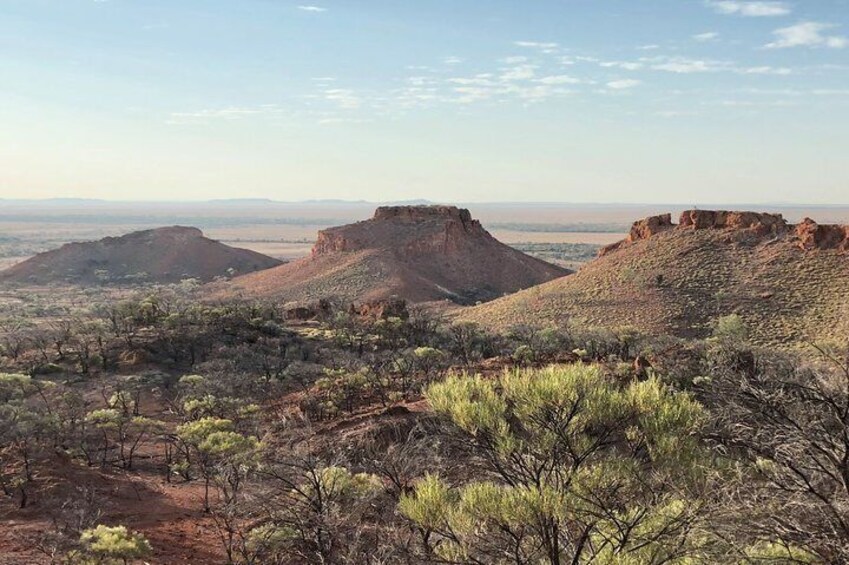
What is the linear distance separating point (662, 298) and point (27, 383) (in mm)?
41848

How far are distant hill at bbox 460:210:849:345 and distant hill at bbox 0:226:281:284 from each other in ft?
212

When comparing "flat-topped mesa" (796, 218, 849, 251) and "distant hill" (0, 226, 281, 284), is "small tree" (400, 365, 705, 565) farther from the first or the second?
"distant hill" (0, 226, 281, 284)

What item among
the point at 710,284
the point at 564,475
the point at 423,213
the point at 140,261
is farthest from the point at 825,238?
the point at 140,261

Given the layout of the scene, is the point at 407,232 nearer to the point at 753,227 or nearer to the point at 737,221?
the point at 737,221

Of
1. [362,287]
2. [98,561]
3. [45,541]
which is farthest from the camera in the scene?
[362,287]

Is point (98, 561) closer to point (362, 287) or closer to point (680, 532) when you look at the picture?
point (680, 532)

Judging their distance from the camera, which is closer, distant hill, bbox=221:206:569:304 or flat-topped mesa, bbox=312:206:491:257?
distant hill, bbox=221:206:569:304

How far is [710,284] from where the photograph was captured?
166 feet

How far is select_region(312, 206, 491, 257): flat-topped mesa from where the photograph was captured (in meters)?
87.3

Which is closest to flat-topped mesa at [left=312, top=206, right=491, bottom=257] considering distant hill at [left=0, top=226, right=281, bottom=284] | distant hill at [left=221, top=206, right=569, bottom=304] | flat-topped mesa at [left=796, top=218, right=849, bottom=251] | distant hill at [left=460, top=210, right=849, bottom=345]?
distant hill at [left=221, top=206, right=569, bottom=304]

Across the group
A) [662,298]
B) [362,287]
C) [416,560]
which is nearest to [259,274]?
[362,287]

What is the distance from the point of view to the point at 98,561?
13.0 m

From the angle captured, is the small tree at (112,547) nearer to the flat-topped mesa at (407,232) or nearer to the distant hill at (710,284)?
the distant hill at (710,284)

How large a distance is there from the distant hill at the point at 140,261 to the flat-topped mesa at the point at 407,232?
973 inches
